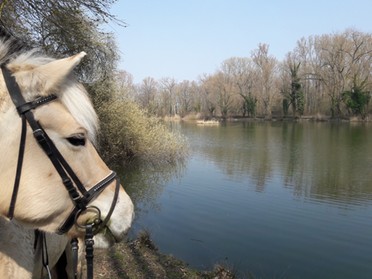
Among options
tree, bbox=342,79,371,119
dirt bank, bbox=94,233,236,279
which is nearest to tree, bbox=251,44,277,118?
tree, bbox=342,79,371,119

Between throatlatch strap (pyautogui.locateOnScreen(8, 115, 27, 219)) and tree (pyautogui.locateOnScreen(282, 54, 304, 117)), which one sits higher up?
tree (pyautogui.locateOnScreen(282, 54, 304, 117))

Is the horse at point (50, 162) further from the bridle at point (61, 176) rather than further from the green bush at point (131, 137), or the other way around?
the green bush at point (131, 137)

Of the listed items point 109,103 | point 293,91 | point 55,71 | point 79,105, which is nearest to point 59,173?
point 79,105

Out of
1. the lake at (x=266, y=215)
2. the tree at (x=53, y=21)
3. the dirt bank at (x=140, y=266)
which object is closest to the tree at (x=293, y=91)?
the lake at (x=266, y=215)

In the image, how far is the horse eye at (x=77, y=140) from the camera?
173 centimetres

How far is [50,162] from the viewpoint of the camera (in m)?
1.70

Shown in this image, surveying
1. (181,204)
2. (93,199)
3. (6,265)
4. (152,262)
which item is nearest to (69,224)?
(93,199)

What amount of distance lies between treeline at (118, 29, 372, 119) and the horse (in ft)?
161

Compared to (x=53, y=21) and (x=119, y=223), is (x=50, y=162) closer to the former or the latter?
(x=119, y=223)

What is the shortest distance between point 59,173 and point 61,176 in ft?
0.06

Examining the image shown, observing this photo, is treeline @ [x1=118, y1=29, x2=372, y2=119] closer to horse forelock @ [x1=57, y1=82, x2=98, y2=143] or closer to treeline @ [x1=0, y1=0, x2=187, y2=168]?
treeline @ [x1=0, y1=0, x2=187, y2=168]

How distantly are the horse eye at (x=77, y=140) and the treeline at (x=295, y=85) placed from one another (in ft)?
162

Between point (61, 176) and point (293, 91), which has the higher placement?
point (293, 91)

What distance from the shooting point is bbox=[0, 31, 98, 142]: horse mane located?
1.75m
